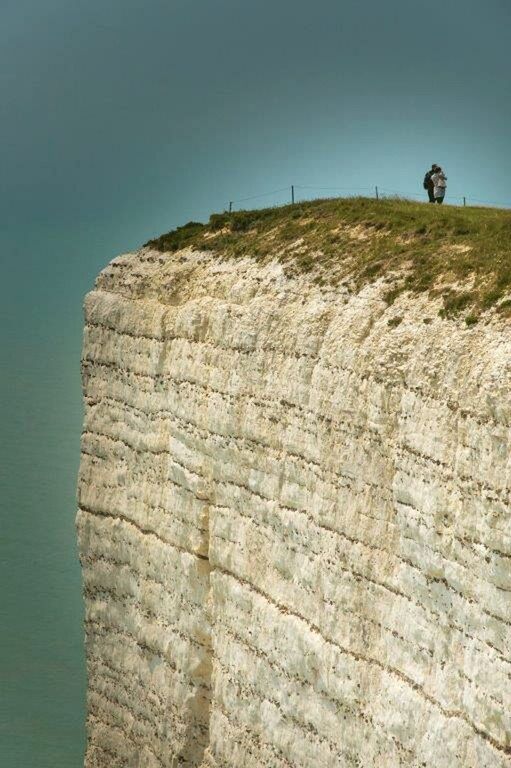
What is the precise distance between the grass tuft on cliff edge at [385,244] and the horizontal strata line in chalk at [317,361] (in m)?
1.19

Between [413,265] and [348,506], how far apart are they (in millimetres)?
3756

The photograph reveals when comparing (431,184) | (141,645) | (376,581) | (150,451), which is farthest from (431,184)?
(376,581)

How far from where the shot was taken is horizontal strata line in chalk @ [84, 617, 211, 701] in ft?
110

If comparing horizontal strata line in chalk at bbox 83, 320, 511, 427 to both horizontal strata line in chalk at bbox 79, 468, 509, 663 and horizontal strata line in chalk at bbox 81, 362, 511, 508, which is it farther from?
horizontal strata line in chalk at bbox 79, 468, 509, 663

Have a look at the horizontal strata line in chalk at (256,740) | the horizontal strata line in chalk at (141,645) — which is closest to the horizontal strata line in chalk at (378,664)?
the horizontal strata line in chalk at (256,740)

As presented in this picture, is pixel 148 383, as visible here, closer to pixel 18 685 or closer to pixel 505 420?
pixel 505 420

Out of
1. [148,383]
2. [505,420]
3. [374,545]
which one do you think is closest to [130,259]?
[148,383]

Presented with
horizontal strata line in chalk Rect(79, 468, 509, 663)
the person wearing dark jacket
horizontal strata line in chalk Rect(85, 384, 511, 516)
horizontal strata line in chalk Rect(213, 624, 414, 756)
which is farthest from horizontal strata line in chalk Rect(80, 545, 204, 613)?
the person wearing dark jacket

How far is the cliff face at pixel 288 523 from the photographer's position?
24.4 meters

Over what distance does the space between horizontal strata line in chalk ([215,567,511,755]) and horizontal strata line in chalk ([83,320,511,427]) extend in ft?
12.4

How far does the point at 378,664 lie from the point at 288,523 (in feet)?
11.8

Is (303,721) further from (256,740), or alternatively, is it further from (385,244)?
(385,244)

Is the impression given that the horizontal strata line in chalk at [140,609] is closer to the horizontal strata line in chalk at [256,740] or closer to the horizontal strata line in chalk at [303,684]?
the horizontal strata line in chalk at [303,684]

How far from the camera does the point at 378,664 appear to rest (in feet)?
88.3
